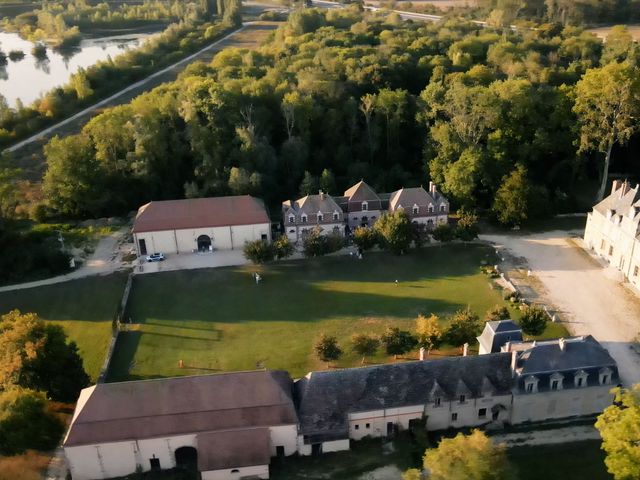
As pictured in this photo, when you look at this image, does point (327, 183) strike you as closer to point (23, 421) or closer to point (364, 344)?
point (364, 344)

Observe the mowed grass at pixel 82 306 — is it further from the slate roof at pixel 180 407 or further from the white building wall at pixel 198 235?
the slate roof at pixel 180 407

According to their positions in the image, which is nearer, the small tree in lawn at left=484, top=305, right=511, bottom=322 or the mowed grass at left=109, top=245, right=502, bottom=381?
the mowed grass at left=109, top=245, right=502, bottom=381

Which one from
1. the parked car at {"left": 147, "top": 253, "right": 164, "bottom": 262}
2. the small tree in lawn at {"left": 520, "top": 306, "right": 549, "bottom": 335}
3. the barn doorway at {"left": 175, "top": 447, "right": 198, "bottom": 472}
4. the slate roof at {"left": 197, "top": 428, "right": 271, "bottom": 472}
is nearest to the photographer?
the slate roof at {"left": 197, "top": 428, "right": 271, "bottom": 472}

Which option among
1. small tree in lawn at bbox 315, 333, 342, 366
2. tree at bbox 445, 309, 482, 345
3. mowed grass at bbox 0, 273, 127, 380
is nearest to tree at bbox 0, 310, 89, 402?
mowed grass at bbox 0, 273, 127, 380

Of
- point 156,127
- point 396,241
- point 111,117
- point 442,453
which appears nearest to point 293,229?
point 396,241

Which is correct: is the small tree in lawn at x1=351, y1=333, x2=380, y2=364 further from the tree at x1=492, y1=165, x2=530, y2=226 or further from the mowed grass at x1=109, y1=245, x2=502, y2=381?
the tree at x1=492, y1=165, x2=530, y2=226

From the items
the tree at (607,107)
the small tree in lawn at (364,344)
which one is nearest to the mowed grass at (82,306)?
the small tree in lawn at (364,344)

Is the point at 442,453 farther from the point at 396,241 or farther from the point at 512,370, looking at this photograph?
the point at 396,241
